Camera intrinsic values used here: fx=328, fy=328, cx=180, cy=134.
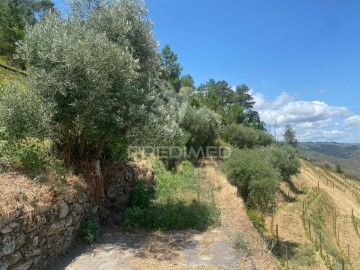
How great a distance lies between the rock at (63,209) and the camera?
783 cm

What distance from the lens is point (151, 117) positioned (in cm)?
957

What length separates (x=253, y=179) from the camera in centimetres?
2300

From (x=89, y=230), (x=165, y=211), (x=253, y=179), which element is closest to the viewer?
(x=89, y=230)

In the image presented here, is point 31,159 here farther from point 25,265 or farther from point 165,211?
point 165,211

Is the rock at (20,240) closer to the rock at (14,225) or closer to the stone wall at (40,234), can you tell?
the stone wall at (40,234)

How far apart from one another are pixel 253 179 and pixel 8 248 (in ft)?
62.2

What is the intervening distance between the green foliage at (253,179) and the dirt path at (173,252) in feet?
40.0

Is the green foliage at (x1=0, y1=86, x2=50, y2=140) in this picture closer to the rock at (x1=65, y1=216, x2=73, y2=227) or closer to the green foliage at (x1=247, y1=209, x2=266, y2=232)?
the rock at (x1=65, y1=216, x2=73, y2=227)

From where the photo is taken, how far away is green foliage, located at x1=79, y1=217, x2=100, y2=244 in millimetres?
8812

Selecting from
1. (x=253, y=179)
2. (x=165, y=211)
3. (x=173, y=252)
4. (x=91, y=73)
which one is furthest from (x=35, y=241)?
(x=253, y=179)

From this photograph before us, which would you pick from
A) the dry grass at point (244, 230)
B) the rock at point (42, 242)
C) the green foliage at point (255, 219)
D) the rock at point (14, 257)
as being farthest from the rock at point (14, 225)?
the green foliage at point (255, 219)

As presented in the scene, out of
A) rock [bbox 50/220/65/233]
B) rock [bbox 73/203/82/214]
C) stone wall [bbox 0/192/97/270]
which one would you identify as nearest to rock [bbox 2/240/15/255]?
stone wall [bbox 0/192/97/270]

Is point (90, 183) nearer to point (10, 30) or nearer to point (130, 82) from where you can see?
point (130, 82)

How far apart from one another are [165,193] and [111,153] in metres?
3.21
